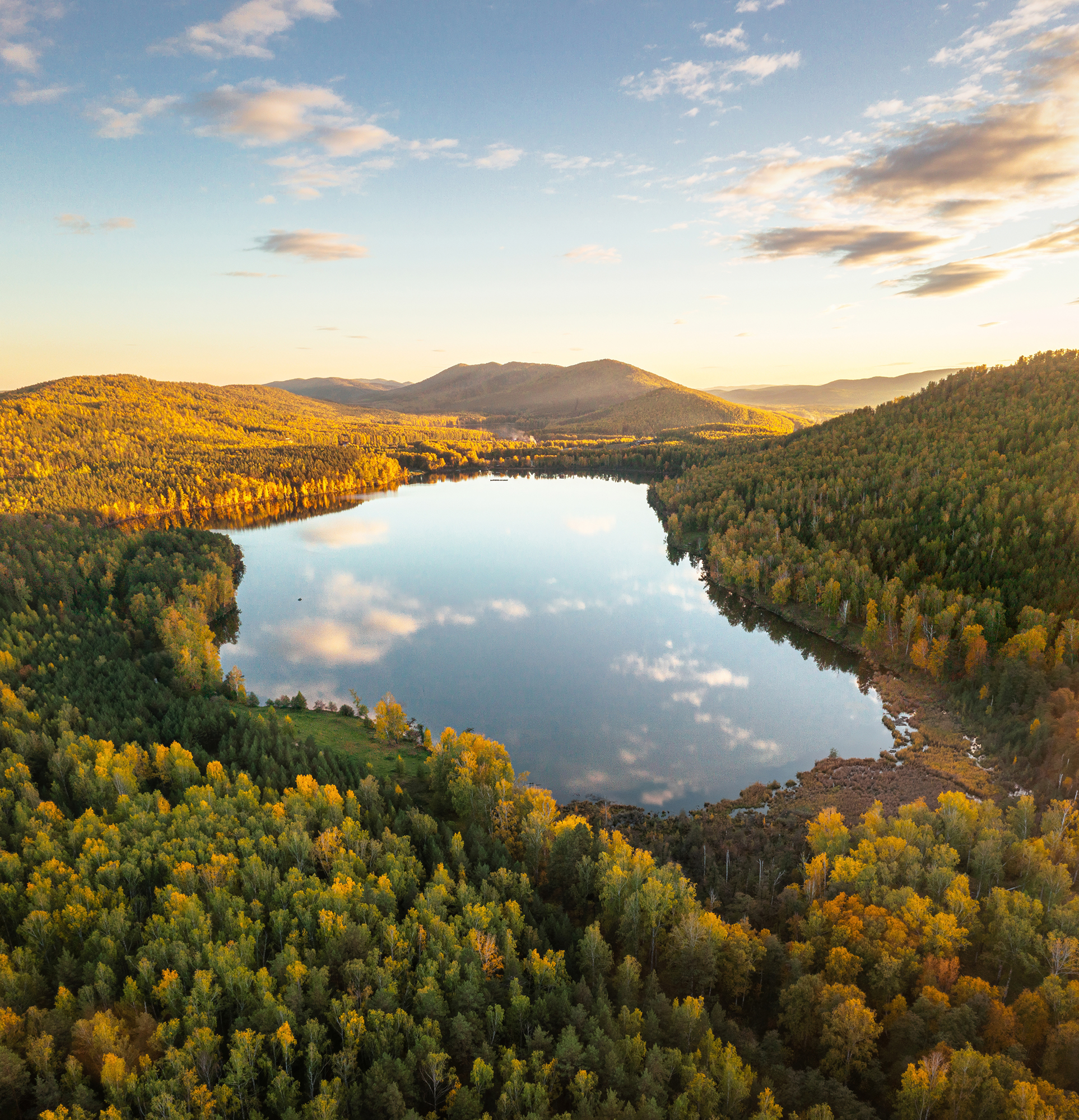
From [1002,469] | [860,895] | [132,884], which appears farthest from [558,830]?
[1002,469]

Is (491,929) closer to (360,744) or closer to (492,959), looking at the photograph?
(492,959)

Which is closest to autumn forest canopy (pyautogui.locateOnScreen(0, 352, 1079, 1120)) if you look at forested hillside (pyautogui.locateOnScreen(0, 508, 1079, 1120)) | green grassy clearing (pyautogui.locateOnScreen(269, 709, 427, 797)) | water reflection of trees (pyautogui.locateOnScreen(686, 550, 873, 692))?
forested hillside (pyautogui.locateOnScreen(0, 508, 1079, 1120))

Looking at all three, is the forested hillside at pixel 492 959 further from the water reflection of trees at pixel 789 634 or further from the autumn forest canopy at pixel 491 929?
the water reflection of trees at pixel 789 634

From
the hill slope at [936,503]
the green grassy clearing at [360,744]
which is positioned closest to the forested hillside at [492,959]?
the green grassy clearing at [360,744]

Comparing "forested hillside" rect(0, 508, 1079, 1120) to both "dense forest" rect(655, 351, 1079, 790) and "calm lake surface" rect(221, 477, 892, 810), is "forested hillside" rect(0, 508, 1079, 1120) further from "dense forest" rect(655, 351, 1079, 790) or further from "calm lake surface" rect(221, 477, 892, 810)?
"dense forest" rect(655, 351, 1079, 790)

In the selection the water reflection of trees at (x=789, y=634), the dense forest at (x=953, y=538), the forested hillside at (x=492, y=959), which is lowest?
the forested hillside at (x=492, y=959)

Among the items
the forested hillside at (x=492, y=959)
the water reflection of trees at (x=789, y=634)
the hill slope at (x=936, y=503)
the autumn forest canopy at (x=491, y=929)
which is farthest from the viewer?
the hill slope at (x=936, y=503)
